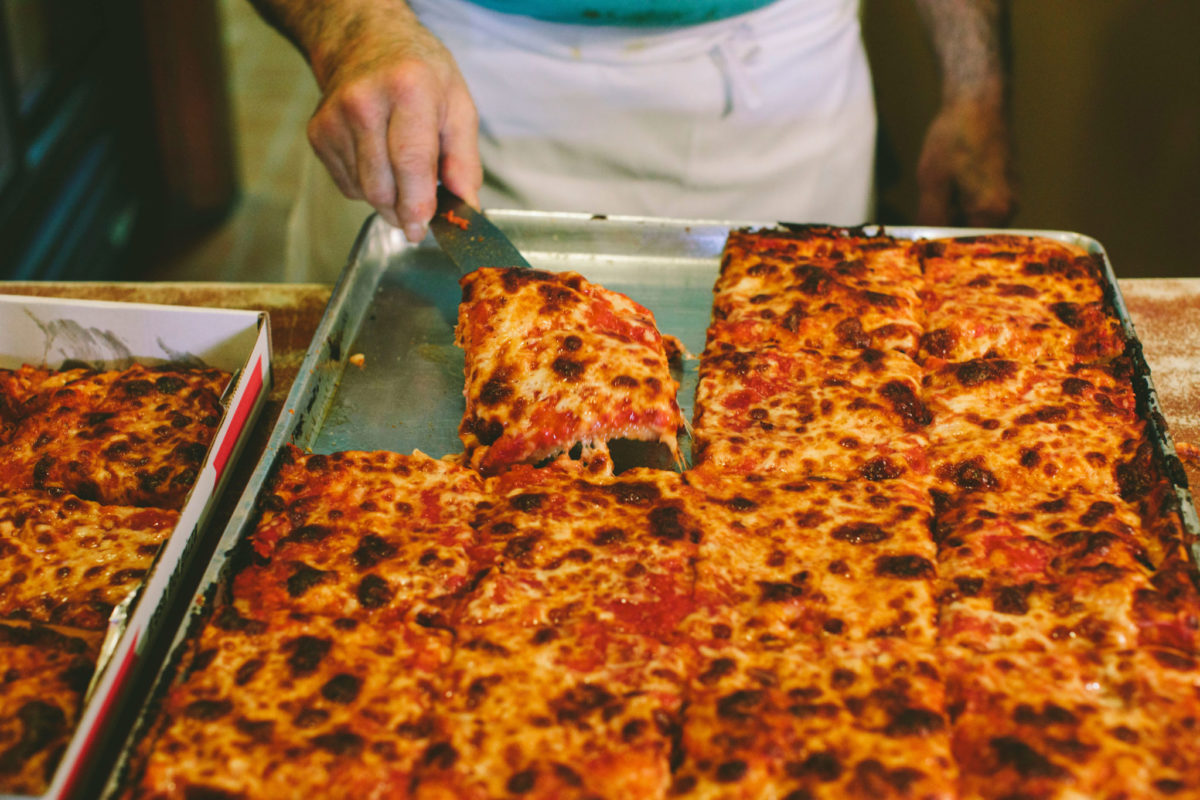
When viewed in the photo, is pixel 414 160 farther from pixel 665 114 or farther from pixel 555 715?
pixel 555 715

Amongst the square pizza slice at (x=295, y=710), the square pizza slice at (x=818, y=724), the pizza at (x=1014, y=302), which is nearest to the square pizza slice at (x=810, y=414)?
the pizza at (x=1014, y=302)

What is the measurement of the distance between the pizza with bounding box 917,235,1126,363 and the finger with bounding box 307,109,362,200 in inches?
78.4

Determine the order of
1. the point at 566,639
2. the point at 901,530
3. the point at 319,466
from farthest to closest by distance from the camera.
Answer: the point at 319,466
the point at 901,530
the point at 566,639

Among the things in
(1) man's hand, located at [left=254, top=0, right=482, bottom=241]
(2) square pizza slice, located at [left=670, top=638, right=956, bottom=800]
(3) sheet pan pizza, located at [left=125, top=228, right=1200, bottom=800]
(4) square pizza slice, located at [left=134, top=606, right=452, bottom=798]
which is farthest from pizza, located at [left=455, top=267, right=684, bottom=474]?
(2) square pizza slice, located at [left=670, top=638, right=956, bottom=800]

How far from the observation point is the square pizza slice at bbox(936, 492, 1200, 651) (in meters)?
2.19

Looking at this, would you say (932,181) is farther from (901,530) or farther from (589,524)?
(589,524)

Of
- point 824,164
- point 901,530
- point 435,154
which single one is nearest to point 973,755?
point 901,530

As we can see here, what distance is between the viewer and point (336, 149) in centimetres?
337

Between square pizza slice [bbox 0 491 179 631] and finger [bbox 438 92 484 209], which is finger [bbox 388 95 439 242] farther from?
square pizza slice [bbox 0 491 179 631]

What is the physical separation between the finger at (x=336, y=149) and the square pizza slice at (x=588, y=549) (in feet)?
4.40

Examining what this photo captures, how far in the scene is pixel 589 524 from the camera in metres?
2.51

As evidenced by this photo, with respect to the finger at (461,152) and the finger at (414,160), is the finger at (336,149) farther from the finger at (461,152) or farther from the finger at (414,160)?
the finger at (461,152)

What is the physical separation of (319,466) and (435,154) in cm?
117

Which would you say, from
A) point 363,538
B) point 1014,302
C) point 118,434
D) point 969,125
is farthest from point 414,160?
point 969,125
